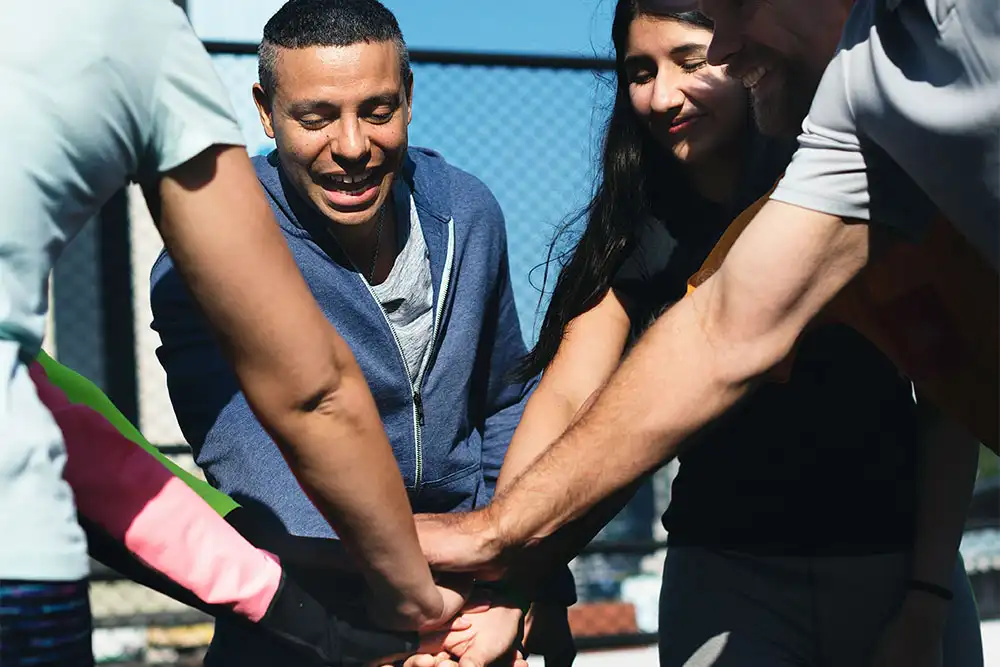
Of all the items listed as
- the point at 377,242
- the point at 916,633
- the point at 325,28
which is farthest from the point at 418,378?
the point at 916,633

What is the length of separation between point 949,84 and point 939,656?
1194 mm

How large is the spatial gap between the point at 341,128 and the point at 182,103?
1034mm

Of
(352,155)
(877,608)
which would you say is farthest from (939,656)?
(352,155)

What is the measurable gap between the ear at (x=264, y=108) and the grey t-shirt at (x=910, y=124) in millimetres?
1130

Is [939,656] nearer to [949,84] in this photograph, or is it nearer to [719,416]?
[719,416]

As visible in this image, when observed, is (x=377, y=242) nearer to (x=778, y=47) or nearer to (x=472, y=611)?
(x=472, y=611)

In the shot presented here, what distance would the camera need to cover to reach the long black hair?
2619 millimetres

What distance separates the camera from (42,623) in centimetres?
144

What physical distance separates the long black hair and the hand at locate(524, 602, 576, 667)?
1.54 feet

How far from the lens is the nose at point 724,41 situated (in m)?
2.20

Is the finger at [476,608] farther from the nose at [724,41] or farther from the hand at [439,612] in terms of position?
the nose at [724,41]

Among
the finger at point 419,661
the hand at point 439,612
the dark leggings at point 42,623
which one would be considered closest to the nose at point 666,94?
the hand at point 439,612

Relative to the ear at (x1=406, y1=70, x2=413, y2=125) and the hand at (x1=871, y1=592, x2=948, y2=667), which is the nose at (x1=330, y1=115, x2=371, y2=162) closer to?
the ear at (x1=406, y1=70, x2=413, y2=125)

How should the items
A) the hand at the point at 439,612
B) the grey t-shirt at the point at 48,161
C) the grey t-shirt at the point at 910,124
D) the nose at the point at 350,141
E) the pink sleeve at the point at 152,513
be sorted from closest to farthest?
the grey t-shirt at the point at 48,161
the grey t-shirt at the point at 910,124
the pink sleeve at the point at 152,513
the hand at the point at 439,612
the nose at the point at 350,141
